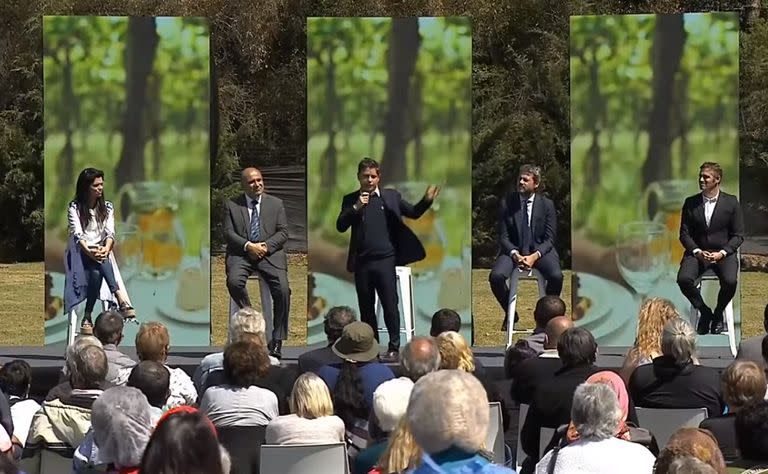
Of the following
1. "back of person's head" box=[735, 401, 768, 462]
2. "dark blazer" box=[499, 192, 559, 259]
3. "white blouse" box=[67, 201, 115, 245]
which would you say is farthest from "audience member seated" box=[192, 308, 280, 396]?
"dark blazer" box=[499, 192, 559, 259]

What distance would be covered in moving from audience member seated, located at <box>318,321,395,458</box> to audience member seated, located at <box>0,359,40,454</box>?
4.05 feet

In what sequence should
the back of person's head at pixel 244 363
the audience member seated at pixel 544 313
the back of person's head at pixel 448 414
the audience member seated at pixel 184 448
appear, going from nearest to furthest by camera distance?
the back of person's head at pixel 448 414 → the audience member seated at pixel 184 448 → the back of person's head at pixel 244 363 → the audience member seated at pixel 544 313

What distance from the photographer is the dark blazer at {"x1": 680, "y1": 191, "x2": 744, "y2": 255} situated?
972 cm

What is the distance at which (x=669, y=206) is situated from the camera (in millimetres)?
10656

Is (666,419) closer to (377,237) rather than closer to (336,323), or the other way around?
(336,323)

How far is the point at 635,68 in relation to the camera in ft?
34.8

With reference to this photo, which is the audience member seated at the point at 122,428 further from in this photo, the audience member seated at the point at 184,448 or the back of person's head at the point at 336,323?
the back of person's head at the point at 336,323

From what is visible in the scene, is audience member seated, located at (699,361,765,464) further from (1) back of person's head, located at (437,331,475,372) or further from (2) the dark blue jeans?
(2) the dark blue jeans

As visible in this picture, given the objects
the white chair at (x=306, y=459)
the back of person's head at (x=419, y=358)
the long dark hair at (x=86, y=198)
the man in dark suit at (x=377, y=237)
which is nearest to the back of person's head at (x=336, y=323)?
the back of person's head at (x=419, y=358)

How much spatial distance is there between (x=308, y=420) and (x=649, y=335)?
6.64ft

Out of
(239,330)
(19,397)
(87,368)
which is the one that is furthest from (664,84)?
(87,368)

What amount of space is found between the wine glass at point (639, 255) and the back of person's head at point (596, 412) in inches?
242

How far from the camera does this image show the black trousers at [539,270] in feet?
32.9

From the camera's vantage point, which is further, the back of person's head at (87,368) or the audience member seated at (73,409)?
the back of person's head at (87,368)
